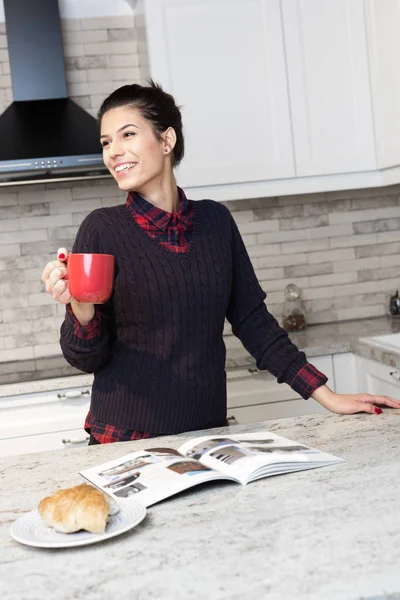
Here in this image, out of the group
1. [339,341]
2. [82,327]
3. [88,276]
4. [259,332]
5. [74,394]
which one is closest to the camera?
[88,276]

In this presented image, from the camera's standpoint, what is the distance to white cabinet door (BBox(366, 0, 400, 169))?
2.94m

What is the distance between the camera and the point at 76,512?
41.6 inches

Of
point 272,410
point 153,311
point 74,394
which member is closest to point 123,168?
point 153,311

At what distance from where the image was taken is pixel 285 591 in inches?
34.5

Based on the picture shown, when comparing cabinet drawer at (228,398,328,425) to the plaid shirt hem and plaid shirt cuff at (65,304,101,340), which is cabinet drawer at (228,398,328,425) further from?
plaid shirt cuff at (65,304,101,340)

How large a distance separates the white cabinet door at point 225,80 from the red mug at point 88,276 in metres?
1.66

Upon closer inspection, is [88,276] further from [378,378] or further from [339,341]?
[339,341]

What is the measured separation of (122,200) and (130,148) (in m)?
1.60

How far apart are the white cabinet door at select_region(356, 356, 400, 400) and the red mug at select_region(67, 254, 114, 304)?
151cm

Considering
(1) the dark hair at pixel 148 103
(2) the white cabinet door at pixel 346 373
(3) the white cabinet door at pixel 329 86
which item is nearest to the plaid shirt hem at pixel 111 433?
(1) the dark hair at pixel 148 103

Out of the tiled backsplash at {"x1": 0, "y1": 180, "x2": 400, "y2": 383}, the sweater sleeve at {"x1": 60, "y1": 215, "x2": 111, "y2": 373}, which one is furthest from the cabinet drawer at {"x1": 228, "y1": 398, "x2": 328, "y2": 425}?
the sweater sleeve at {"x1": 60, "y1": 215, "x2": 111, "y2": 373}

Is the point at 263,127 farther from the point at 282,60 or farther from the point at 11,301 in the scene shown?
the point at 11,301

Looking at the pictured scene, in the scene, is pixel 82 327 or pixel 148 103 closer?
pixel 82 327

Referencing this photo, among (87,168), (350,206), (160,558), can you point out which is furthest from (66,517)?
(350,206)
